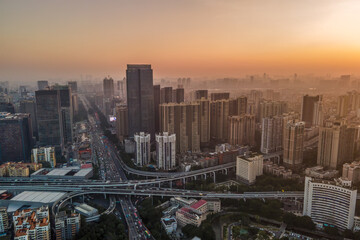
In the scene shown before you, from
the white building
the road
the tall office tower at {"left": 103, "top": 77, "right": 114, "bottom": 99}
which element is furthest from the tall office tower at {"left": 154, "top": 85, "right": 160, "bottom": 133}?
the tall office tower at {"left": 103, "top": 77, "right": 114, "bottom": 99}

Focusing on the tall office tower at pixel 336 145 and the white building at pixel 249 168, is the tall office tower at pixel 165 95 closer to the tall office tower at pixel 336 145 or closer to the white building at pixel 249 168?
the white building at pixel 249 168

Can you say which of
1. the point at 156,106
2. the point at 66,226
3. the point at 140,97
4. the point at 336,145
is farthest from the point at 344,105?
the point at 66,226

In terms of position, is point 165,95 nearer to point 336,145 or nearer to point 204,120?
point 204,120

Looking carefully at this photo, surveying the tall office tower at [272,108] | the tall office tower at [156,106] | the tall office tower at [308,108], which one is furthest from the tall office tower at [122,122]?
the tall office tower at [308,108]

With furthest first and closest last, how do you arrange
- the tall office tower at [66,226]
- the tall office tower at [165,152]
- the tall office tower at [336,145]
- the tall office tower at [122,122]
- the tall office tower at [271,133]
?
Result: the tall office tower at [122,122] < the tall office tower at [271,133] < the tall office tower at [165,152] < the tall office tower at [336,145] < the tall office tower at [66,226]

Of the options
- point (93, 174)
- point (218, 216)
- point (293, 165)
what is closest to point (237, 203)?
point (218, 216)

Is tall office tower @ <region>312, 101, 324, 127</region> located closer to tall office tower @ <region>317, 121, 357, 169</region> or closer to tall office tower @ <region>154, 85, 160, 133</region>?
tall office tower @ <region>317, 121, 357, 169</region>

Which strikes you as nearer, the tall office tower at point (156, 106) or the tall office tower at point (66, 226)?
the tall office tower at point (66, 226)
